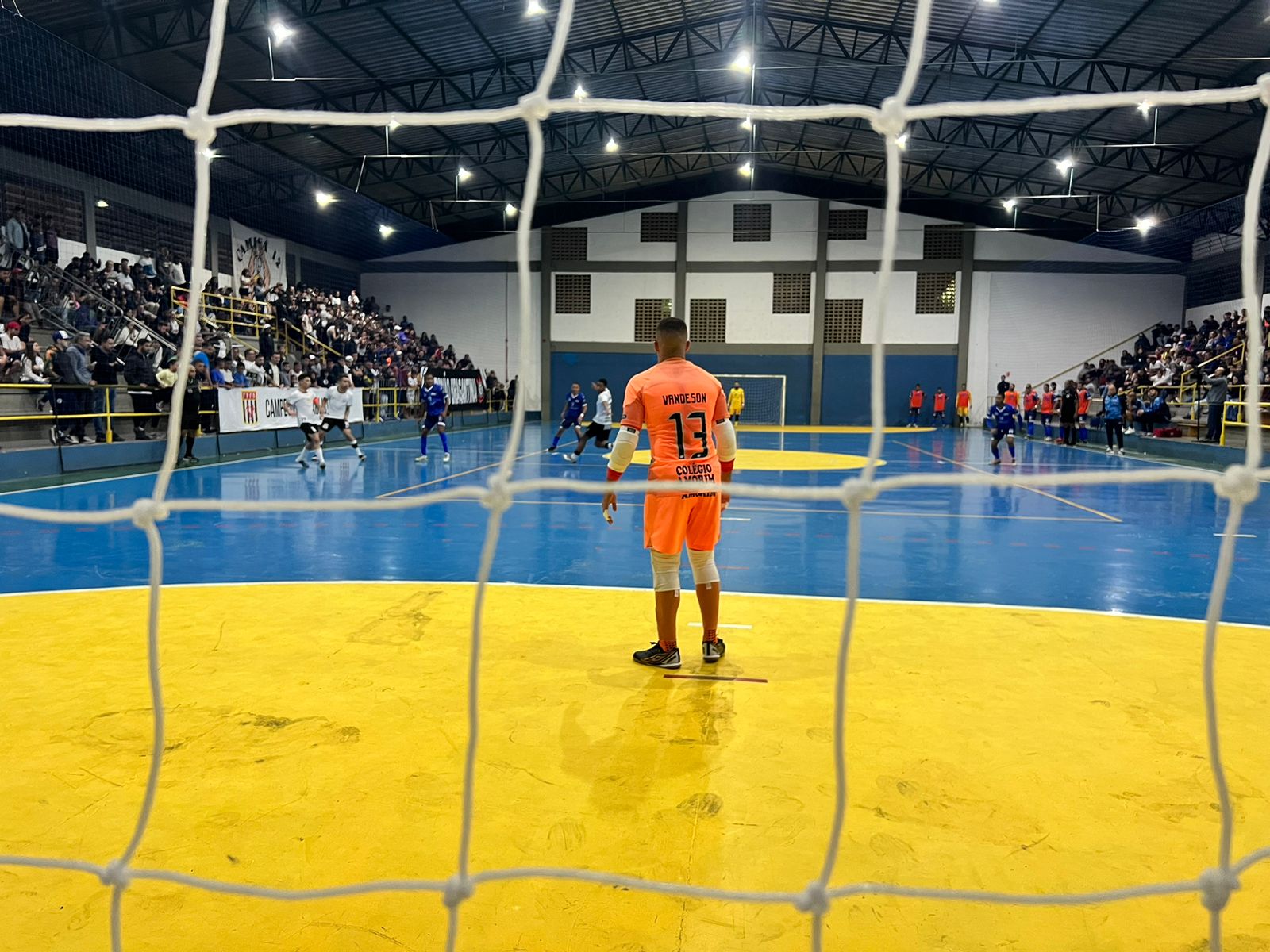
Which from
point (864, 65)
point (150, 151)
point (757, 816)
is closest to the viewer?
point (757, 816)

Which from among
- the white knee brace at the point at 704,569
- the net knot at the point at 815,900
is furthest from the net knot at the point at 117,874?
the white knee brace at the point at 704,569

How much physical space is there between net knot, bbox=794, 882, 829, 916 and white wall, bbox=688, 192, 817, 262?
29687mm

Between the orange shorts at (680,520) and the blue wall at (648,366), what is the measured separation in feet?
85.6

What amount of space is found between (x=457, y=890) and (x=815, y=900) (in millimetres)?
757

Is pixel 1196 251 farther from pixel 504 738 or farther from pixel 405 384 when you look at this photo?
pixel 504 738

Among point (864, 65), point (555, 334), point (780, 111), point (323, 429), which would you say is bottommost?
point (323, 429)

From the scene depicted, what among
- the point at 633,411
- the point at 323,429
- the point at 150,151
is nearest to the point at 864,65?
the point at 323,429

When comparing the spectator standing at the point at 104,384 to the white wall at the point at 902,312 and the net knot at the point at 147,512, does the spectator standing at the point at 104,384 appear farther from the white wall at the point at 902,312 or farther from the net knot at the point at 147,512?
the white wall at the point at 902,312

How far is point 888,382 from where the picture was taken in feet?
99.2

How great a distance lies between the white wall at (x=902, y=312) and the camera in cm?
2948

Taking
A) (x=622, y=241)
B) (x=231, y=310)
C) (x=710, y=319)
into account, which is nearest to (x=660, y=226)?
(x=622, y=241)

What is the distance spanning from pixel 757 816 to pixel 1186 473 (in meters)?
1.64

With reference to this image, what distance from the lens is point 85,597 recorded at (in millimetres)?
5355

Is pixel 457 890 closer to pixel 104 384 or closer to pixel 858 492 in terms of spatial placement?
pixel 858 492
